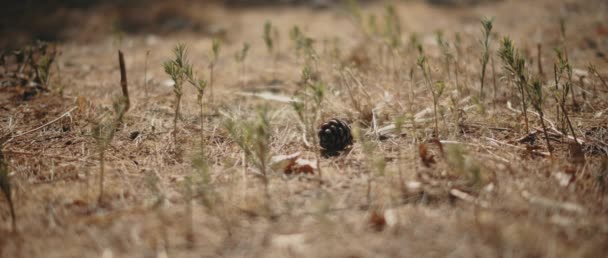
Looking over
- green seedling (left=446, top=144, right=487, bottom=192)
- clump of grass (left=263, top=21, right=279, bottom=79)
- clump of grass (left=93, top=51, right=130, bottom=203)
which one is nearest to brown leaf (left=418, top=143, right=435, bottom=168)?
green seedling (left=446, top=144, right=487, bottom=192)

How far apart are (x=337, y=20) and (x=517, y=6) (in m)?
2.11

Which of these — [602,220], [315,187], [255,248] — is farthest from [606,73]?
[255,248]

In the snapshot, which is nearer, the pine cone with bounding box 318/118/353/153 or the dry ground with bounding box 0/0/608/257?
the dry ground with bounding box 0/0/608/257

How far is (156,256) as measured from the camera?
117 cm

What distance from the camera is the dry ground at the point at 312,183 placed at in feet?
3.94

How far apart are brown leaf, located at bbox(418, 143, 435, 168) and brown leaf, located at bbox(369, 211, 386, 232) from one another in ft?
1.36

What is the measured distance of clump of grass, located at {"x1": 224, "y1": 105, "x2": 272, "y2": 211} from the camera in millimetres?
1450

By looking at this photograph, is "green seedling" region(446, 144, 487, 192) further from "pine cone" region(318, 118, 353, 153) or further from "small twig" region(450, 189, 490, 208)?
"pine cone" region(318, 118, 353, 153)

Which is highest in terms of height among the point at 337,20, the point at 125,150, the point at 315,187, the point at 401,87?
the point at 337,20

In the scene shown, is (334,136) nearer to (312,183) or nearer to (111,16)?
(312,183)

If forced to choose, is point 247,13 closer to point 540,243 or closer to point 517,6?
point 517,6

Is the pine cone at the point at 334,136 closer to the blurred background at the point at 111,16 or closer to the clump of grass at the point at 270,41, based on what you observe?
the clump of grass at the point at 270,41

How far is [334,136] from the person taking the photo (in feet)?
6.02

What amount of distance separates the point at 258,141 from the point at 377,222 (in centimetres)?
48
